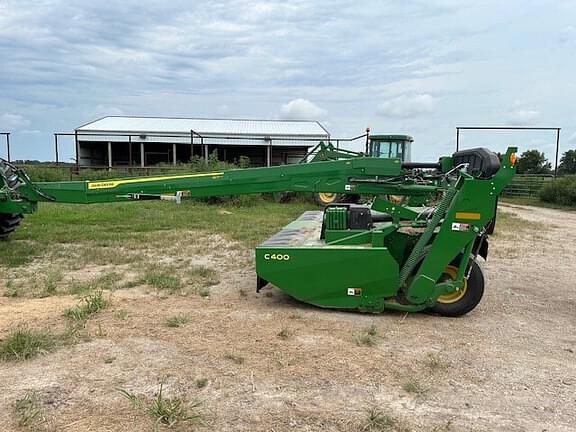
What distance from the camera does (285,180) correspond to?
570 cm

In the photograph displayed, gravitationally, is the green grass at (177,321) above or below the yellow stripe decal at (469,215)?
below

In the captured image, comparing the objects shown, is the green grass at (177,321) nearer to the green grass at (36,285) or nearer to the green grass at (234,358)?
the green grass at (234,358)

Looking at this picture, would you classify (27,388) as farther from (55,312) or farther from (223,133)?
(223,133)

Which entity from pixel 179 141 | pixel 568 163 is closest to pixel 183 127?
pixel 179 141

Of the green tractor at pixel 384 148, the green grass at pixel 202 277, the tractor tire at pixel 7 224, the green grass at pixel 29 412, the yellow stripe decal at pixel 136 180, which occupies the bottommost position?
the green grass at pixel 202 277

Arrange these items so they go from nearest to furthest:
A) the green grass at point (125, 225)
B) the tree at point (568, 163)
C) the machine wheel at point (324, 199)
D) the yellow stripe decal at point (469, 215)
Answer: the yellow stripe decal at point (469, 215), the green grass at point (125, 225), the machine wheel at point (324, 199), the tree at point (568, 163)

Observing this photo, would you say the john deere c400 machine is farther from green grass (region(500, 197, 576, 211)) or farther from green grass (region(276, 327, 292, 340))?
green grass (region(500, 197, 576, 211))

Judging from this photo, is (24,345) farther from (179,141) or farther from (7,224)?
(179,141)

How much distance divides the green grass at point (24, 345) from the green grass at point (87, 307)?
0.48 metres

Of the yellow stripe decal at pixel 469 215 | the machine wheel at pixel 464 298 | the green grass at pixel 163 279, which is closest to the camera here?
the yellow stripe decal at pixel 469 215

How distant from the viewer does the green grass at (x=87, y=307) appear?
452 cm

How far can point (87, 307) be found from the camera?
4.74 meters

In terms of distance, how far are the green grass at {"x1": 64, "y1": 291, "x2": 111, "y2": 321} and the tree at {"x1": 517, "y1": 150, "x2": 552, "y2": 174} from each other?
26.6 meters

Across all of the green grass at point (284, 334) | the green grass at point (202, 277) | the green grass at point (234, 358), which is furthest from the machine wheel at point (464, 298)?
the green grass at point (202, 277)
